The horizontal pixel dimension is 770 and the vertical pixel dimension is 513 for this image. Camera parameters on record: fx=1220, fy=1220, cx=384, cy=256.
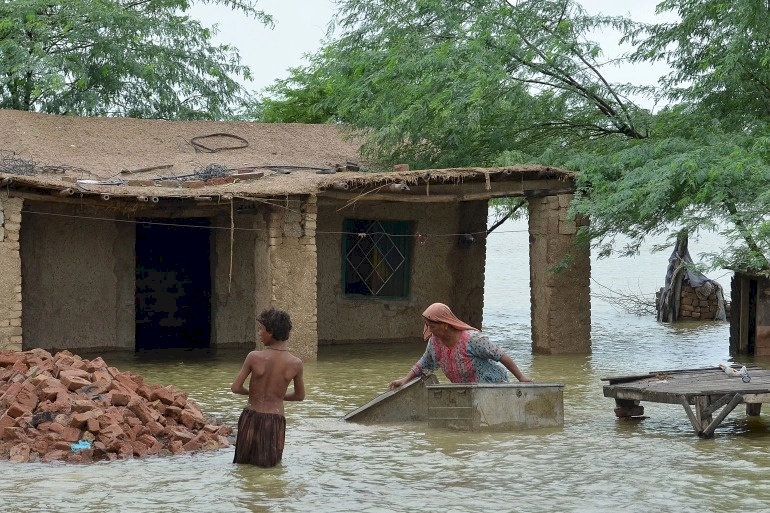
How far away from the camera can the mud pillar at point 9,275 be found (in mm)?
13859

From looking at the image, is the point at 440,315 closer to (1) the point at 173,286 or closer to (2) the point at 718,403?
(2) the point at 718,403

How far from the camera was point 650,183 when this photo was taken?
14.9m

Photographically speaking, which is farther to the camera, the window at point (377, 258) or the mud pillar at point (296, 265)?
the window at point (377, 258)

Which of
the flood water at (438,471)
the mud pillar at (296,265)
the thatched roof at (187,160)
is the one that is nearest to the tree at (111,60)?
the thatched roof at (187,160)

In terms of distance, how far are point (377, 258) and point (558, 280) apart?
124 inches

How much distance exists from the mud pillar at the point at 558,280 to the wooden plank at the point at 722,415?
7.01 meters

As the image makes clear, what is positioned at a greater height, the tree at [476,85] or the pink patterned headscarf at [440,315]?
the tree at [476,85]

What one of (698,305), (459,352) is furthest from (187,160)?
(698,305)

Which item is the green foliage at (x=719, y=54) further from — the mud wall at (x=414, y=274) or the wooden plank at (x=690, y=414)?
the wooden plank at (x=690, y=414)

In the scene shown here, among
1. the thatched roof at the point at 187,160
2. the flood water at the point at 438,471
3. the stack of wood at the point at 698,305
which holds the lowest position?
the flood water at the point at 438,471

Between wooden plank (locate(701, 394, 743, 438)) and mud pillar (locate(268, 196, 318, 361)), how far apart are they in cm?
683

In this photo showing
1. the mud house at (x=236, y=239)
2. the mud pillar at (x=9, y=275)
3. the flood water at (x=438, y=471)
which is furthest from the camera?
the mud house at (x=236, y=239)

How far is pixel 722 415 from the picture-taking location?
31.0ft

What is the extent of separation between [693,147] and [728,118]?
1570mm
